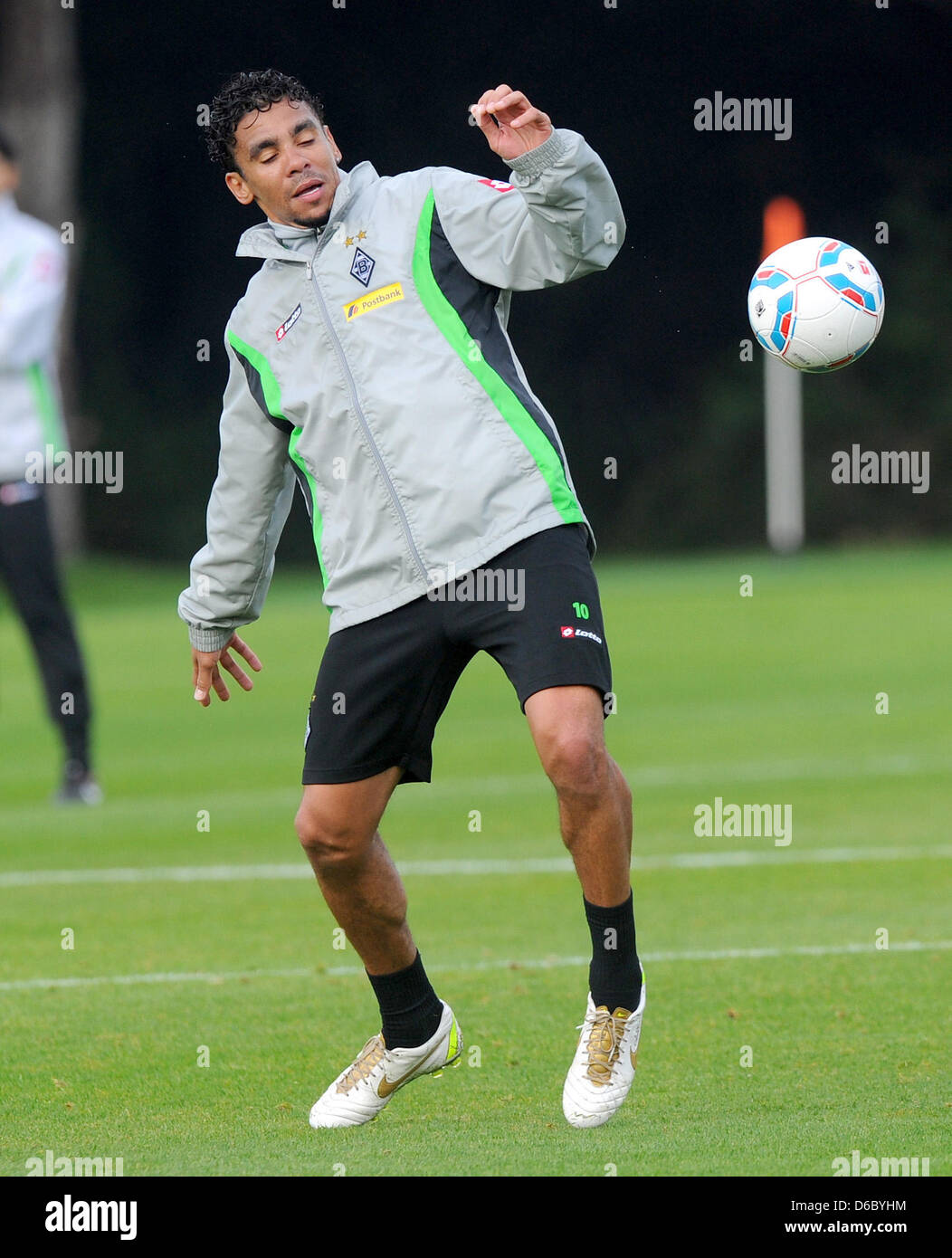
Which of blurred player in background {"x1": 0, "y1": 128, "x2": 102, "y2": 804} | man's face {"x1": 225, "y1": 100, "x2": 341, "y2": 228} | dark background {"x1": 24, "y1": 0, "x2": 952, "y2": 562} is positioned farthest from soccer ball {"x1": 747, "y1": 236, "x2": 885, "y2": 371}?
dark background {"x1": 24, "y1": 0, "x2": 952, "y2": 562}

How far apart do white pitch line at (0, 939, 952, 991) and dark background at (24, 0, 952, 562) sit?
2279 centimetres

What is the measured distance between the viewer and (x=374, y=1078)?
16.4ft

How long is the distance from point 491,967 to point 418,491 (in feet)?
8.31

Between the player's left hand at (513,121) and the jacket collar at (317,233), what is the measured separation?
490 mm

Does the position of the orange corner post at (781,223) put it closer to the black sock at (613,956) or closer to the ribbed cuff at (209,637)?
the ribbed cuff at (209,637)

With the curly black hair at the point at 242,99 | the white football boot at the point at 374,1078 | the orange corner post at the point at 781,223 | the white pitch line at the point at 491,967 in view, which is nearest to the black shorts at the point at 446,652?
the white football boot at the point at 374,1078

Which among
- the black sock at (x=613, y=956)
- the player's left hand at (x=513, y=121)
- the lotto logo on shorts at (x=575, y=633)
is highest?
the player's left hand at (x=513, y=121)

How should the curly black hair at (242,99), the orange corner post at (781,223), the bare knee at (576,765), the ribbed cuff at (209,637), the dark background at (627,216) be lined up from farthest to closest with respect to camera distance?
the dark background at (627,216), the orange corner post at (781,223), the ribbed cuff at (209,637), the curly black hair at (242,99), the bare knee at (576,765)

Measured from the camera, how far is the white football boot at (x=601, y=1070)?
15.6 feet

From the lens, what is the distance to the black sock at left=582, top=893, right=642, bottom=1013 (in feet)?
15.8

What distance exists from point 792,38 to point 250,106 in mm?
26375

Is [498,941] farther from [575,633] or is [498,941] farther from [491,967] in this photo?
[575,633]
